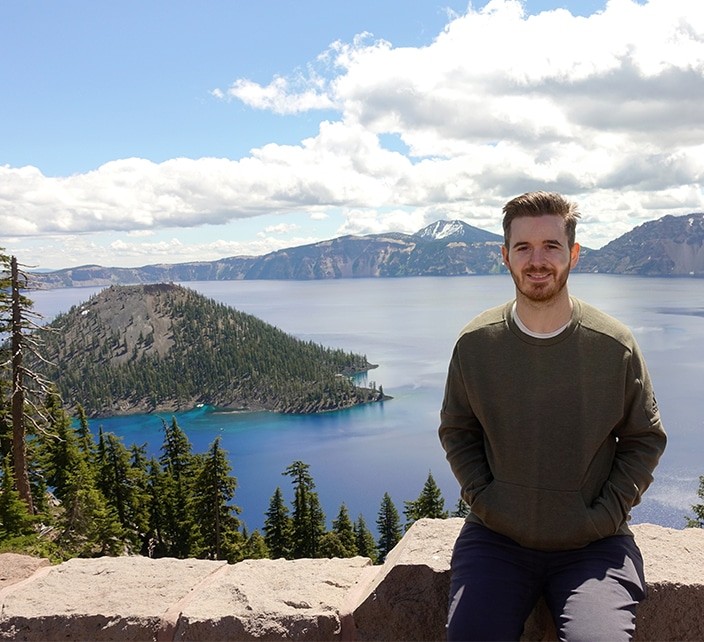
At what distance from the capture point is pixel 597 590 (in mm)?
3516

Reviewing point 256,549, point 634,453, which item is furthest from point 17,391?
point 256,549

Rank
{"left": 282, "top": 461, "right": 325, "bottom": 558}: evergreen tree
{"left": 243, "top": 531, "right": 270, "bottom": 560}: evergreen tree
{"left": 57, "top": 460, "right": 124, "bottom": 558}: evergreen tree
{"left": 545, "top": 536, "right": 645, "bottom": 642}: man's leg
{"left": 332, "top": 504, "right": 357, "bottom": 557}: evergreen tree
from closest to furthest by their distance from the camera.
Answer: {"left": 545, "top": 536, "right": 645, "bottom": 642}: man's leg
{"left": 57, "top": 460, "right": 124, "bottom": 558}: evergreen tree
{"left": 243, "top": 531, "right": 270, "bottom": 560}: evergreen tree
{"left": 282, "top": 461, "right": 325, "bottom": 558}: evergreen tree
{"left": 332, "top": 504, "right": 357, "bottom": 557}: evergreen tree

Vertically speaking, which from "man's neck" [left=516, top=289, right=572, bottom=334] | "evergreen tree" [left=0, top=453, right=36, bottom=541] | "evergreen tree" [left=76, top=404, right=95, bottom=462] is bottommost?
"evergreen tree" [left=76, top=404, right=95, bottom=462]

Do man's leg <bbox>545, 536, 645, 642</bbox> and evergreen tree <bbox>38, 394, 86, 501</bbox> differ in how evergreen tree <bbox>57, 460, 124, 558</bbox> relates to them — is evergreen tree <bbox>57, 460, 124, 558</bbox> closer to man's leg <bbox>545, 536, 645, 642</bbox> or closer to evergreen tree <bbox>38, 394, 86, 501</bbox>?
evergreen tree <bbox>38, 394, 86, 501</bbox>

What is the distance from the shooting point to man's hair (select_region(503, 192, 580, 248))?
392 centimetres

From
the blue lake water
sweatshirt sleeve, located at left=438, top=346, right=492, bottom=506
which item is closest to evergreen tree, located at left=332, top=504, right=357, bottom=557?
the blue lake water

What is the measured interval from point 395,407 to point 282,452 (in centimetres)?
3342

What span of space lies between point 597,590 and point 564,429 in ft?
2.96

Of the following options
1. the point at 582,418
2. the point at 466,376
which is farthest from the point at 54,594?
the point at 582,418

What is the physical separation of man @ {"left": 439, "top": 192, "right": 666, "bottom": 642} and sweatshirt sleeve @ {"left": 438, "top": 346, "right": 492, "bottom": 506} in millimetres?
14

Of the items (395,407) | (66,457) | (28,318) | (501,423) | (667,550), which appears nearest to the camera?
(501,423)

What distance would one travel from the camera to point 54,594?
4430 millimetres

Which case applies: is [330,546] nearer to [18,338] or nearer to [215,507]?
[215,507]

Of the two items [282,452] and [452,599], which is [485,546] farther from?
[282,452]
